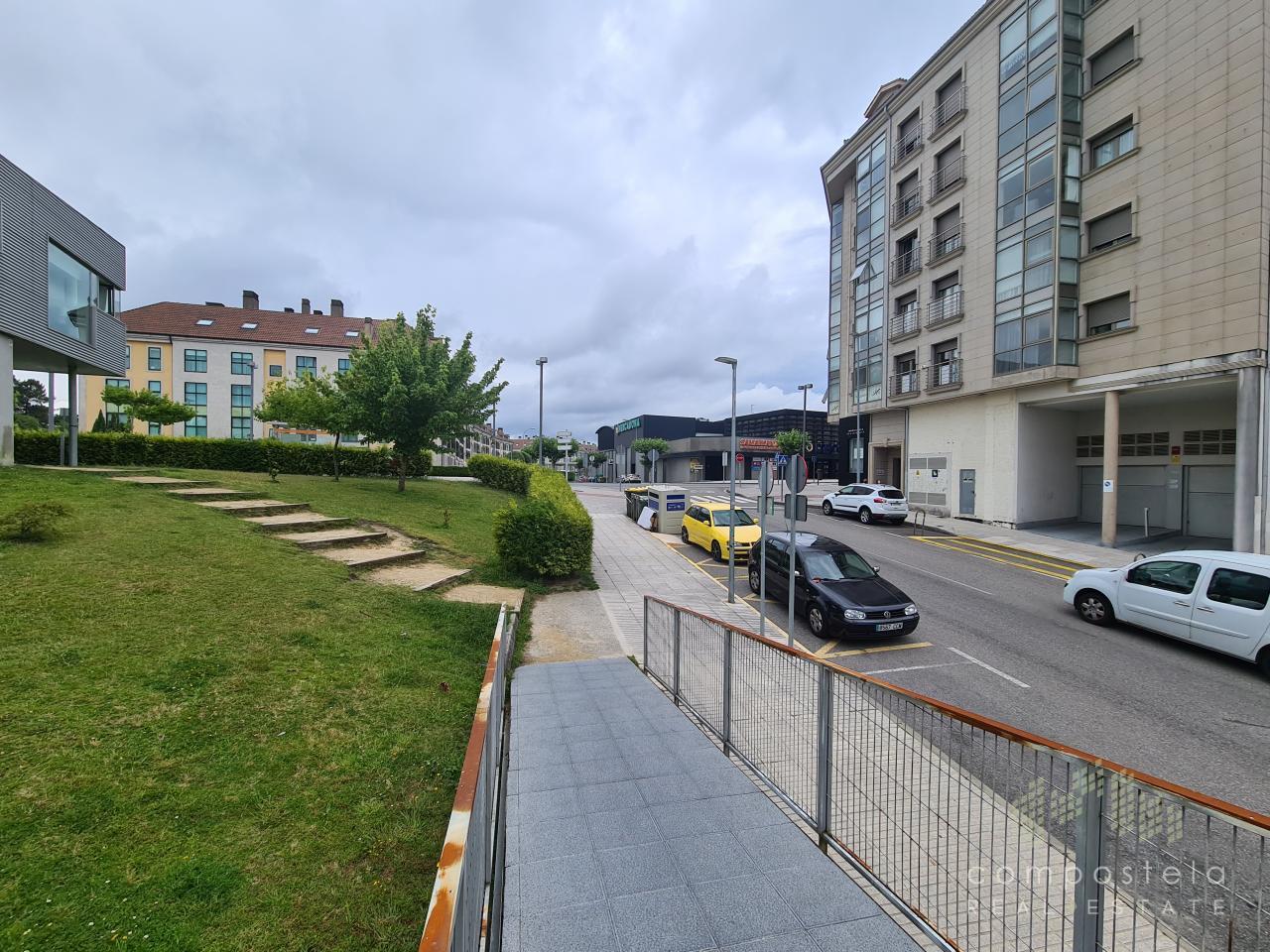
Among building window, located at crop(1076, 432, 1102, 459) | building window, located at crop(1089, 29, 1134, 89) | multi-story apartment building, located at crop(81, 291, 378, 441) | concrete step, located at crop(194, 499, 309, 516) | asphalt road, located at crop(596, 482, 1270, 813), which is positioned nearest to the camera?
asphalt road, located at crop(596, 482, 1270, 813)

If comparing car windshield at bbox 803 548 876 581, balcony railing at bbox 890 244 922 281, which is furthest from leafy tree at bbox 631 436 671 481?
car windshield at bbox 803 548 876 581

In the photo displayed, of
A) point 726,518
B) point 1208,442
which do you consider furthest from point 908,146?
point 726,518

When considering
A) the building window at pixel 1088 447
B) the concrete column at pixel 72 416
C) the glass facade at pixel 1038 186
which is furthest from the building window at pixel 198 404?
the building window at pixel 1088 447

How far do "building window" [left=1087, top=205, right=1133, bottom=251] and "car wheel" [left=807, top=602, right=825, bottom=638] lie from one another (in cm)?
1976

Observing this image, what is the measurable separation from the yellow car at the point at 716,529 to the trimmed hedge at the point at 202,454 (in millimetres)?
12602

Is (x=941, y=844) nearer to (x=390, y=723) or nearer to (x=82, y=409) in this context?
(x=390, y=723)

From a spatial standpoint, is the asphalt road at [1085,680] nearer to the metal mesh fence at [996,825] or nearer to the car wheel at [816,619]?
the car wheel at [816,619]

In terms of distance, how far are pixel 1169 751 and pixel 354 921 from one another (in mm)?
Answer: 7436

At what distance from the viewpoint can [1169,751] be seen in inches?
215

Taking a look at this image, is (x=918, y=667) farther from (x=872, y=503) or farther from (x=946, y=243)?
(x=946, y=243)

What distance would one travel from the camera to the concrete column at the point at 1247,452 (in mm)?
15117

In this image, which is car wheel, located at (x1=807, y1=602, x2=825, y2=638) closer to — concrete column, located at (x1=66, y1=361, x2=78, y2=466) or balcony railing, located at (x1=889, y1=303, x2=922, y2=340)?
concrete column, located at (x1=66, y1=361, x2=78, y2=466)

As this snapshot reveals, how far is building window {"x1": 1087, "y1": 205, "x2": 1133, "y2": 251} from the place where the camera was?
18.8 m

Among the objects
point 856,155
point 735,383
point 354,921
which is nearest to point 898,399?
point 856,155
